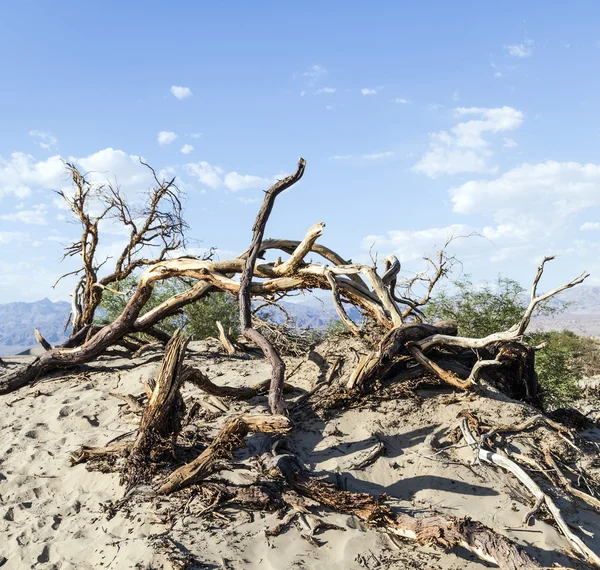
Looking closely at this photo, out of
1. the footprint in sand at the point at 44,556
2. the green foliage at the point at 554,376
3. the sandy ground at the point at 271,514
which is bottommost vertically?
the footprint in sand at the point at 44,556

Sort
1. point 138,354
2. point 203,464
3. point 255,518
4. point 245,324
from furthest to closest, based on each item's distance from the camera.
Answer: point 138,354, point 245,324, point 203,464, point 255,518

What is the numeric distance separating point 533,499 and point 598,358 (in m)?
16.7

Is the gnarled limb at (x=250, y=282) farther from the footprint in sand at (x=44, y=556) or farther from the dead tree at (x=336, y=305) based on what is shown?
the footprint in sand at (x=44, y=556)

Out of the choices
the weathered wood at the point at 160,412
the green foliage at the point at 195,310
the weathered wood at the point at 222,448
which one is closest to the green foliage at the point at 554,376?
the weathered wood at the point at 222,448

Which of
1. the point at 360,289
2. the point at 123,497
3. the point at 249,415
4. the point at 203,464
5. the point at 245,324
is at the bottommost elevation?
the point at 123,497

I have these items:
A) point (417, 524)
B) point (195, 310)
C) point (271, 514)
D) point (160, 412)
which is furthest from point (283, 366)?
point (195, 310)

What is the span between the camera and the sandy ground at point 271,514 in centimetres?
342

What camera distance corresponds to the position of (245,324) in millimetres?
6348

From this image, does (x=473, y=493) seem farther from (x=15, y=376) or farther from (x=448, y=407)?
(x=15, y=376)

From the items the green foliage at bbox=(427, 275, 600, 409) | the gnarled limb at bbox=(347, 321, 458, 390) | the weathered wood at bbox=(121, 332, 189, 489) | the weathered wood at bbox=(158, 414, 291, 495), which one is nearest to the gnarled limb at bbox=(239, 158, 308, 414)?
the gnarled limb at bbox=(347, 321, 458, 390)

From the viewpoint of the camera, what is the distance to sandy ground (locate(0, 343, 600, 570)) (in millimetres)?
3420

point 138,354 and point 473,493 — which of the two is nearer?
point 473,493

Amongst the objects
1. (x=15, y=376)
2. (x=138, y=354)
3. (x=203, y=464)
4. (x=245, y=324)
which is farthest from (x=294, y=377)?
(x=15, y=376)

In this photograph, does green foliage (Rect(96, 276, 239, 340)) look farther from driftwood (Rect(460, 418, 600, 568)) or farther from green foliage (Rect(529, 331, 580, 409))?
driftwood (Rect(460, 418, 600, 568))
